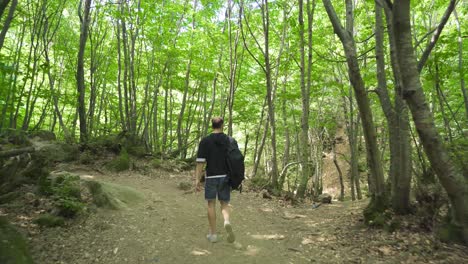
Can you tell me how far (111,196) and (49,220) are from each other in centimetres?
147

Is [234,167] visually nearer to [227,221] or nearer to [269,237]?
[227,221]

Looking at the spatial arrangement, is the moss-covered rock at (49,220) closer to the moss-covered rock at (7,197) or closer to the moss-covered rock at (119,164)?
the moss-covered rock at (7,197)

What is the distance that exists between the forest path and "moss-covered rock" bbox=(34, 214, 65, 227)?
0.14 metres

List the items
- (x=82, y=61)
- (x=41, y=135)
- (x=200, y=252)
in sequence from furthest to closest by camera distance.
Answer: (x=82, y=61) < (x=41, y=135) < (x=200, y=252)

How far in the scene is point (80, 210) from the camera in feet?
16.0

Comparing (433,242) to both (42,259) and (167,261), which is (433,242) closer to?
(167,261)

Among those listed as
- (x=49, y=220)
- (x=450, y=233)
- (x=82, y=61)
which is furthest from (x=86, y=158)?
(x=450, y=233)

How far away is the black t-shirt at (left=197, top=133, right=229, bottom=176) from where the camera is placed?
14.6ft

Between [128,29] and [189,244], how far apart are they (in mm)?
11028

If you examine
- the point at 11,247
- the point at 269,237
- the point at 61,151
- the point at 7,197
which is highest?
the point at 61,151

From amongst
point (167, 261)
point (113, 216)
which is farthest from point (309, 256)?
point (113, 216)

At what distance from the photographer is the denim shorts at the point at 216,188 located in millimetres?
4414

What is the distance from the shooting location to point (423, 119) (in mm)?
3494

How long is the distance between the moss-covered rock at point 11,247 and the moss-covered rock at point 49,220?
792mm
